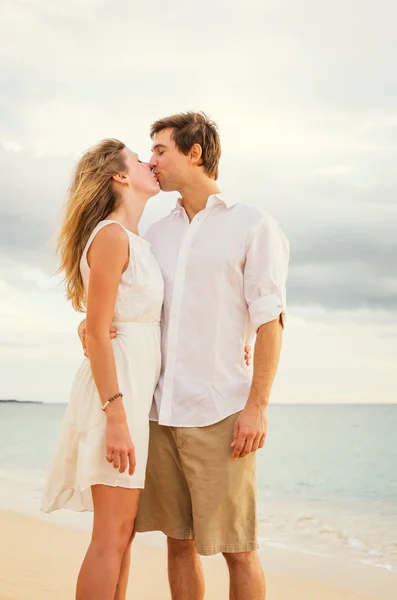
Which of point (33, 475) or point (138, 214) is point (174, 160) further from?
point (33, 475)

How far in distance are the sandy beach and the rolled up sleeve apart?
258cm

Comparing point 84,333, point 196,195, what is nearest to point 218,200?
point 196,195

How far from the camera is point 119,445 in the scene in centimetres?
265

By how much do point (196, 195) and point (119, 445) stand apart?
1.11 meters

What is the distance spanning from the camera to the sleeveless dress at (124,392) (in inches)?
108

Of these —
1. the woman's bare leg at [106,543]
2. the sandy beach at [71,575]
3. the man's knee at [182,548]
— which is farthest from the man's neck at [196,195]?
the sandy beach at [71,575]

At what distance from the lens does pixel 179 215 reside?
323cm

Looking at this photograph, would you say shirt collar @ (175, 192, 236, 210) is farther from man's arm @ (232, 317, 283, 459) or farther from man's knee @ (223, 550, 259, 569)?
man's knee @ (223, 550, 259, 569)

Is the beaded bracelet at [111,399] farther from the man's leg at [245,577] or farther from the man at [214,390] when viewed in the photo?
the man's leg at [245,577]

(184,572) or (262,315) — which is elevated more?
(262,315)

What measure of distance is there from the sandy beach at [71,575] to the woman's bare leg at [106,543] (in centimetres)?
202

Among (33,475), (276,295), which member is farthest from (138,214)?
(33,475)

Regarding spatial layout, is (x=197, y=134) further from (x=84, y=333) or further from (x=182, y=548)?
(x=182, y=548)

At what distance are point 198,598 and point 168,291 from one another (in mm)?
1183
